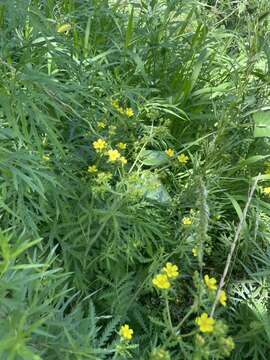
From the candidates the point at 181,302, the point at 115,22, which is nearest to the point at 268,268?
the point at 181,302

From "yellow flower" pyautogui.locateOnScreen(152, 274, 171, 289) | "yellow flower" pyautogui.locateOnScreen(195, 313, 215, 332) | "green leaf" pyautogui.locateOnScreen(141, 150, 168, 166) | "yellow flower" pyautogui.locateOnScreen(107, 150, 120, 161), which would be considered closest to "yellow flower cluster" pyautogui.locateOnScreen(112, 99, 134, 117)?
"green leaf" pyautogui.locateOnScreen(141, 150, 168, 166)

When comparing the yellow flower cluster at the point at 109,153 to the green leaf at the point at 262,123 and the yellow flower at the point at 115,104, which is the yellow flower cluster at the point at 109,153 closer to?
the yellow flower at the point at 115,104

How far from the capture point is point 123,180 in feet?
5.22

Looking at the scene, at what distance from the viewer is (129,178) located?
1.61 m

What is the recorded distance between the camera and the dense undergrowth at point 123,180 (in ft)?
4.68

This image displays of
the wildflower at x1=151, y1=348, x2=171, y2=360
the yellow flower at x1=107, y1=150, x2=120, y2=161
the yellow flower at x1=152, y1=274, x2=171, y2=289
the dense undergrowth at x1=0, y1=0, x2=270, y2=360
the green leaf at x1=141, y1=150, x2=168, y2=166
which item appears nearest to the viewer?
the wildflower at x1=151, y1=348, x2=171, y2=360

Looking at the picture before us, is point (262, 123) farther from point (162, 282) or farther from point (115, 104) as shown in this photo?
point (162, 282)

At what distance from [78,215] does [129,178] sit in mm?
212

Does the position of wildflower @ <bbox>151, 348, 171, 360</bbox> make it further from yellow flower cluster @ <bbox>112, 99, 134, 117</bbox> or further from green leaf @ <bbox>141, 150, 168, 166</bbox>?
yellow flower cluster @ <bbox>112, 99, 134, 117</bbox>

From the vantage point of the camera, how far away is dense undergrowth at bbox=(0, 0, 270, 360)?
1428 millimetres

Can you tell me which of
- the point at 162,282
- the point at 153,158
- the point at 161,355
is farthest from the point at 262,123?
the point at 161,355

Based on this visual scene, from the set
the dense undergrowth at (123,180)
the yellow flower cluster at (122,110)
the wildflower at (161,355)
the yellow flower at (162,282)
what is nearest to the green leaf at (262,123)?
the dense undergrowth at (123,180)

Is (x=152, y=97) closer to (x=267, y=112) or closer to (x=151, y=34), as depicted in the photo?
(x=151, y=34)

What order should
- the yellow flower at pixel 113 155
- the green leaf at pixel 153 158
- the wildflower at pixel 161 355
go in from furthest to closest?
the green leaf at pixel 153 158, the yellow flower at pixel 113 155, the wildflower at pixel 161 355
